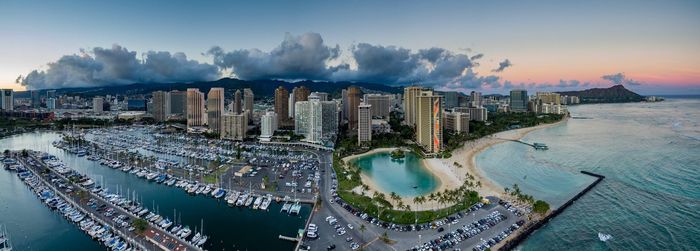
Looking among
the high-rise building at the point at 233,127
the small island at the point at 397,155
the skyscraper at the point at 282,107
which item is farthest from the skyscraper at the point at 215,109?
the small island at the point at 397,155

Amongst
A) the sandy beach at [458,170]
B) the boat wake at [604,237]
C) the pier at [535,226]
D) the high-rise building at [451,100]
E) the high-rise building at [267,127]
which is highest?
the high-rise building at [451,100]

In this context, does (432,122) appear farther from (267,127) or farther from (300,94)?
(300,94)

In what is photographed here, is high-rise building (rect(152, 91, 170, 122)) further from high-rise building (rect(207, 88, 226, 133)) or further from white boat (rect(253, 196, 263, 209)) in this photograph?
white boat (rect(253, 196, 263, 209))

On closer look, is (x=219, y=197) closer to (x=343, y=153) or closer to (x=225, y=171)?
(x=225, y=171)

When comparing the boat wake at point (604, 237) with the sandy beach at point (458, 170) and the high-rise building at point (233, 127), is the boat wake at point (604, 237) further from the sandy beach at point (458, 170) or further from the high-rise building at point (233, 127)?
the high-rise building at point (233, 127)

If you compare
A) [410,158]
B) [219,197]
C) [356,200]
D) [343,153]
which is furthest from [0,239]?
[410,158]

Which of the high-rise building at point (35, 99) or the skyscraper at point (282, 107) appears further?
the high-rise building at point (35, 99)

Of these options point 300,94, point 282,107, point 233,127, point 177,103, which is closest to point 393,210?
point 233,127
